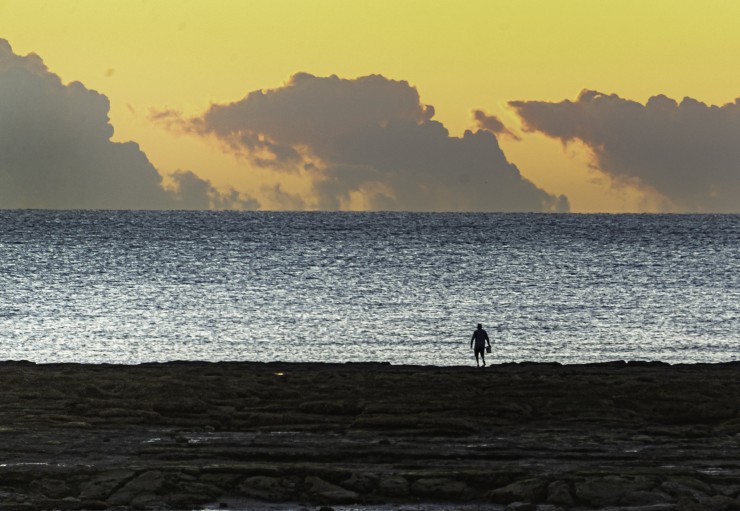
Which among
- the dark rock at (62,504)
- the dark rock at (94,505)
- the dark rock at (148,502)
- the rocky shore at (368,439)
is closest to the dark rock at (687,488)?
the rocky shore at (368,439)

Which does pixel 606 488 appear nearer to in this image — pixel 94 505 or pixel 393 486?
pixel 393 486

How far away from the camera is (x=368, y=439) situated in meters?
29.1

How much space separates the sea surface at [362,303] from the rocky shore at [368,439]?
17211mm

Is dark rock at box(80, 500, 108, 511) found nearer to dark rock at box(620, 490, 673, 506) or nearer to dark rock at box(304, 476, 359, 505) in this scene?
dark rock at box(304, 476, 359, 505)

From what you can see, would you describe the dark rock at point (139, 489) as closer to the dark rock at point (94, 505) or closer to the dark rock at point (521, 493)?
the dark rock at point (94, 505)

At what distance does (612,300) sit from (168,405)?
59.4 meters

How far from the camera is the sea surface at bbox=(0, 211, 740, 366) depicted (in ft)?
192

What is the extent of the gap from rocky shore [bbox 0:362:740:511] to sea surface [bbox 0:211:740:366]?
17211 millimetres

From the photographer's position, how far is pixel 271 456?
89.0ft

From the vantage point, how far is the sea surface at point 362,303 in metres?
58.5

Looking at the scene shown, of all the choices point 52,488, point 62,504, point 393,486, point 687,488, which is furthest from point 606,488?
point 52,488

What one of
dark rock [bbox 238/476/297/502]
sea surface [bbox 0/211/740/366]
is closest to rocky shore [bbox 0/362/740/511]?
dark rock [bbox 238/476/297/502]

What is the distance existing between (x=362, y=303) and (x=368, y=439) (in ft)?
179

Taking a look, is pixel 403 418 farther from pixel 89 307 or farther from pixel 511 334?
pixel 89 307
